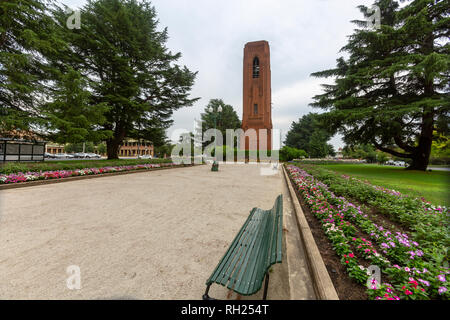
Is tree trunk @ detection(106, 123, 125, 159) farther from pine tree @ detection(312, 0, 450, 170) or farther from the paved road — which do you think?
pine tree @ detection(312, 0, 450, 170)

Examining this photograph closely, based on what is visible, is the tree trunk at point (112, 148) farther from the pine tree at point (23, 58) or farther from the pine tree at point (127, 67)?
the pine tree at point (23, 58)

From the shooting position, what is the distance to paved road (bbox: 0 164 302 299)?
5.93ft

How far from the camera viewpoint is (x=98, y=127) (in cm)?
1661

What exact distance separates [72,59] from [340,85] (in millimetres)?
23378

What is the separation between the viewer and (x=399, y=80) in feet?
49.7

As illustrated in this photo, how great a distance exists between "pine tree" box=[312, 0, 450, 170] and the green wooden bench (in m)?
15.0

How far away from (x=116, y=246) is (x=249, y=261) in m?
2.10

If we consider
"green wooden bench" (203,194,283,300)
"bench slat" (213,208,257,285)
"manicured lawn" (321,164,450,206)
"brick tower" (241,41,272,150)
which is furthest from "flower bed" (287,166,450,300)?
"brick tower" (241,41,272,150)

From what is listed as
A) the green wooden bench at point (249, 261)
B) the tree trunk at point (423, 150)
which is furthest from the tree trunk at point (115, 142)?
the tree trunk at point (423, 150)

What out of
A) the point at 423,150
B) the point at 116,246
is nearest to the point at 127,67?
the point at 116,246

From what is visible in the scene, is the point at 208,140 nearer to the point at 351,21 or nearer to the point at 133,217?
the point at 351,21

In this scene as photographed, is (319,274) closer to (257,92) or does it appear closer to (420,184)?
(420,184)

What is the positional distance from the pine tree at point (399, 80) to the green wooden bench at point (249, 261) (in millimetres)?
15010
